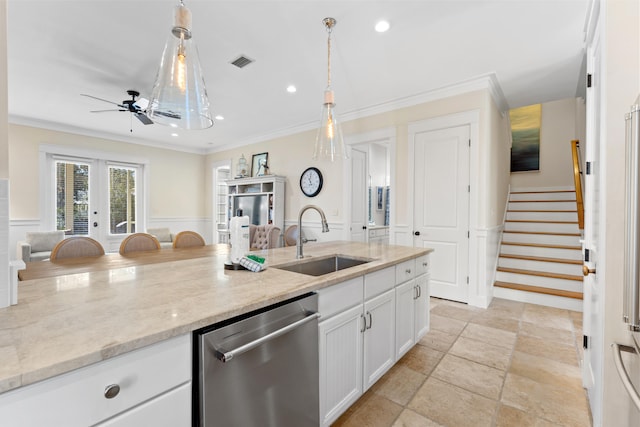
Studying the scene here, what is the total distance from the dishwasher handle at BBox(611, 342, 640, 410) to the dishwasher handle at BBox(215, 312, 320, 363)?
3.49ft

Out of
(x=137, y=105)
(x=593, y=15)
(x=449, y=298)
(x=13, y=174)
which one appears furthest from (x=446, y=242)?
(x=13, y=174)

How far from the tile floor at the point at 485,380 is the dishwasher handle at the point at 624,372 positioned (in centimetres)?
79

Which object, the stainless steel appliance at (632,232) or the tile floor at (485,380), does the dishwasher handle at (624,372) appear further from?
the tile floor at (485,380)

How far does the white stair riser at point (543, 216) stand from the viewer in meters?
4.84

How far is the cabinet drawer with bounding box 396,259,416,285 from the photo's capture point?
208 cm

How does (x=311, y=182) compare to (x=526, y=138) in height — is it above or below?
below

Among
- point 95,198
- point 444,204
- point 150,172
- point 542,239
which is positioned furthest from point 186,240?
point 542,239

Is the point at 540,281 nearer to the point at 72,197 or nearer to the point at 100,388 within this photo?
the point at 100,388

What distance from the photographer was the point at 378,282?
6.08 feet

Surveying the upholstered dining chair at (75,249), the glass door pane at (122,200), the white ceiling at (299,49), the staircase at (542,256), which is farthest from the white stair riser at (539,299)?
the glass door pane at (122,200)

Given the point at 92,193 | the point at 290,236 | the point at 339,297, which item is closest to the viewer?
the point at 339,297

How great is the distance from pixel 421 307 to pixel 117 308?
219 cm

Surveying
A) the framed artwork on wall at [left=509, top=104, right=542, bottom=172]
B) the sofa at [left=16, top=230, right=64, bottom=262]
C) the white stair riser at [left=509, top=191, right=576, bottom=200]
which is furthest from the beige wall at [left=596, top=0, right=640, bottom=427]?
the sofa at [left=16, top=230, right=64, bottom=262]

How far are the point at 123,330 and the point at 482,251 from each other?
367 centimetres
